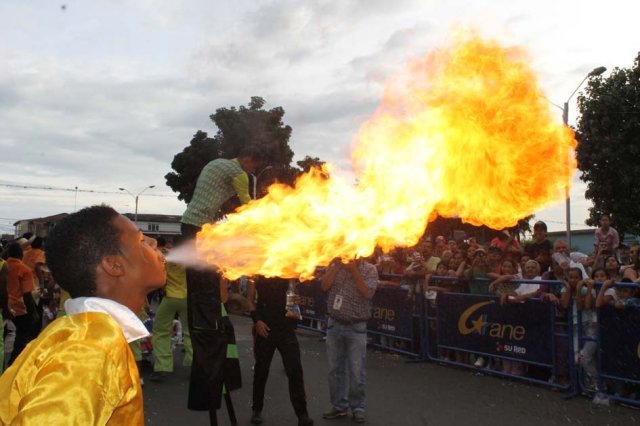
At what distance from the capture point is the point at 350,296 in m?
6.27

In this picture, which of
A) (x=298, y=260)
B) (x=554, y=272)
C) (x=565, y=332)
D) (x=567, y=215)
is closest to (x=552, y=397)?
(x=565, y=332)

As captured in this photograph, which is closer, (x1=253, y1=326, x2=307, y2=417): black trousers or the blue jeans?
(x1=253, y1=326, x2=307, y2=417): black trousers

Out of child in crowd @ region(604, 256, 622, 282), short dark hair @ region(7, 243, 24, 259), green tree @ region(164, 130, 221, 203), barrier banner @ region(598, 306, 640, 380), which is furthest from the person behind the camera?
green tree @ region(164, 130, 221, 203)

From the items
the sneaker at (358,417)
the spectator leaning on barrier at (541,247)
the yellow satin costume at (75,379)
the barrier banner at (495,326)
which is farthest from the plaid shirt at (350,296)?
the yellow satin costume at (75,379)

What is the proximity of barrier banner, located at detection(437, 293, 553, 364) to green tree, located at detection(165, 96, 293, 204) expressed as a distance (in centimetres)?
920

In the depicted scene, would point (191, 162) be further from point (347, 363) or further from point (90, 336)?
→ point (90, 336)

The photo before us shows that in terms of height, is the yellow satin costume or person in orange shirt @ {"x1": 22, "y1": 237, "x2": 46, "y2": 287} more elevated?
person in orange shirt @ {"x1": 22, "y1": 237, "x2": 46, "y2": 287}

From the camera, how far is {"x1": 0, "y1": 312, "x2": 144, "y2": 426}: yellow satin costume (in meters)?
1.49

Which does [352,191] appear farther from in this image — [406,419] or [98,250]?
[98,250]

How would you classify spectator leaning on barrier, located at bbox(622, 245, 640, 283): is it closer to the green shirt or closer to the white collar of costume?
the green shirt

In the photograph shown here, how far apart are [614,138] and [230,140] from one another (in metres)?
15.3

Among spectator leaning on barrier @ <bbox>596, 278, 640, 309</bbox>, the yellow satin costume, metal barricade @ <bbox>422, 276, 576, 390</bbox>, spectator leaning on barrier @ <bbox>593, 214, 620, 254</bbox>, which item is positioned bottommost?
metal barricade @ <bbox>422, 276, 576, 390</bbox>

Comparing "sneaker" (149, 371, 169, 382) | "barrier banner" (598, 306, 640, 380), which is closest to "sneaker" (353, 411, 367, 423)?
"sneaker" (149, 371, 169, 382)

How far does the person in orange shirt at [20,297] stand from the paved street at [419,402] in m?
1.88
